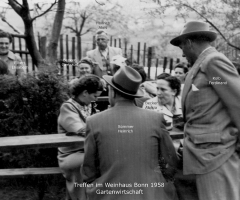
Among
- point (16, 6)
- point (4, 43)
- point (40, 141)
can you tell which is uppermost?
point (16, 6)

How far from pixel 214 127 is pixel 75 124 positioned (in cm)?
140

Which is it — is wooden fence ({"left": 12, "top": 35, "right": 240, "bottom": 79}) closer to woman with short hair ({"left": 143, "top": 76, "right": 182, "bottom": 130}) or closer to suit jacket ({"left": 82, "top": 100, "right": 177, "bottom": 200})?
woman with short hair ({"left": 143, "top": 76, "right": 182, "bottom": 130})

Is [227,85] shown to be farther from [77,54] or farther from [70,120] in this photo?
[77,54]

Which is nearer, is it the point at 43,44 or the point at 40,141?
the point at 40,141

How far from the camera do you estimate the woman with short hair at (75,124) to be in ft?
11.5

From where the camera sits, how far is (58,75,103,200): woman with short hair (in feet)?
11.5

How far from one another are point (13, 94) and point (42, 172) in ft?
3.35

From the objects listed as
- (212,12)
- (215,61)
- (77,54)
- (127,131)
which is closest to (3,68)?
(127,131)

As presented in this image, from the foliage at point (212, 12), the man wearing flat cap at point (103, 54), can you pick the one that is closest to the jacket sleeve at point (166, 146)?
the man wearing flat cap at point (103, 54)

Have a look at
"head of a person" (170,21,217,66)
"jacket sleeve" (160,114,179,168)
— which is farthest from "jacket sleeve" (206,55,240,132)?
"jacket sleeve" (160,114,179,168)

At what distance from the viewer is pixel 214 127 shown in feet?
8.62

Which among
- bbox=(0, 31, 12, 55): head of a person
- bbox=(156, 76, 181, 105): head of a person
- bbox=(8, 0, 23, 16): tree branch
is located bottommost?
bbox=(156, 76, 181, 105): head of a person

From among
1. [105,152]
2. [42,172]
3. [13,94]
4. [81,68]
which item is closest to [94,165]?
[105,152]

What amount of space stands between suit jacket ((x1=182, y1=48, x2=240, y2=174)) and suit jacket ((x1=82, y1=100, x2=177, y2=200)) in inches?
12.0
